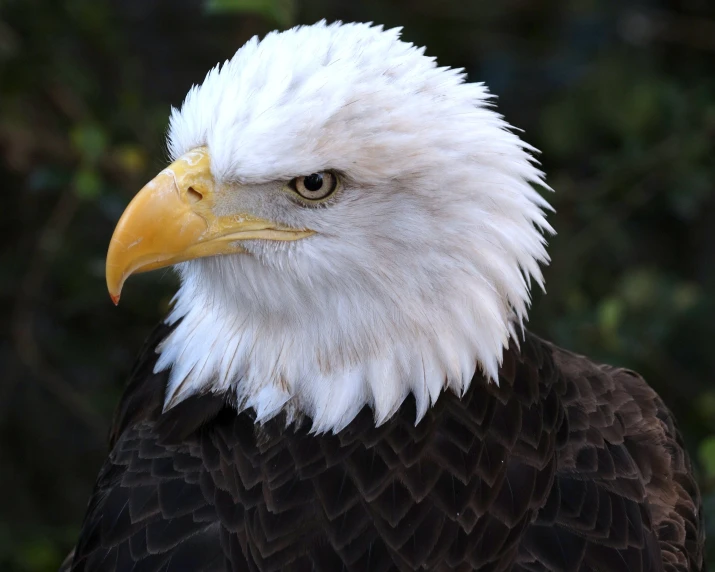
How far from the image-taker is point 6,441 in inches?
201

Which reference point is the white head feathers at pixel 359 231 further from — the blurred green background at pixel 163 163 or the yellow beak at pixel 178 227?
the blurred green background at pixel 163 163

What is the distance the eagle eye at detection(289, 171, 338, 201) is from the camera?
2.27 metres

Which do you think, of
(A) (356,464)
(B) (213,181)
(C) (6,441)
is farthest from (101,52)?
(A) (356,464)

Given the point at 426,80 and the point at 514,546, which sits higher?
the point at 426,80

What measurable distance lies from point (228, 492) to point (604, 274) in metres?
2.89

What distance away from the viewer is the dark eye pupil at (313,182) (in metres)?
2.26

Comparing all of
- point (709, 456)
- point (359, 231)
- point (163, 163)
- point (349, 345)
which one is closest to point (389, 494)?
point (349, 345)

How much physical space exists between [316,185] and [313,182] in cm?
1

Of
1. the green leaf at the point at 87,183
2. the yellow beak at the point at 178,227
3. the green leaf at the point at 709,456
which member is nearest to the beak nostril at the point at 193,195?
the yellow beak at the point at 178,227

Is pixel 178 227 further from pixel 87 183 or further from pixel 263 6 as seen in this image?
pixel 87 183

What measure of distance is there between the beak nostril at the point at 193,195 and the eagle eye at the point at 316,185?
22cm

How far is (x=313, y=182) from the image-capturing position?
228 centimetres

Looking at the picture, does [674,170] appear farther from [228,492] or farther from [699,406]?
[228,492]

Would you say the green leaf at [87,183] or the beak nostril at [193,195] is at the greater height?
the beak nostril at [193,195]
